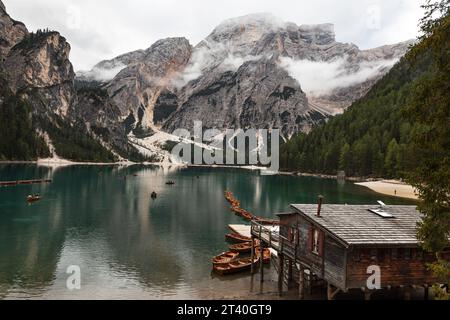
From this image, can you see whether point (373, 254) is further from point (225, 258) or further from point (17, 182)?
point (17, 182)

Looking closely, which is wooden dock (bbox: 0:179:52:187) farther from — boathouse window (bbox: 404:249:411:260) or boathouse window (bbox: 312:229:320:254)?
boathouse window (bbox: 404:249:411:260)

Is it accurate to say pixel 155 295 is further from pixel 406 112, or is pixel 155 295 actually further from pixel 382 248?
pixel 406 112

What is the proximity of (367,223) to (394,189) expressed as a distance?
10865 cm

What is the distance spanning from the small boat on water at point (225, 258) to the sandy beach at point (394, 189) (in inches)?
3156

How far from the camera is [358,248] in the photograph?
1046 inches

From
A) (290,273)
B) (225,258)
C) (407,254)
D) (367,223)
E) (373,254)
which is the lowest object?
(225,258)

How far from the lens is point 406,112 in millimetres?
17516

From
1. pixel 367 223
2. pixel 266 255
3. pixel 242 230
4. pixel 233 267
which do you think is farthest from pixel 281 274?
pixel 242 230

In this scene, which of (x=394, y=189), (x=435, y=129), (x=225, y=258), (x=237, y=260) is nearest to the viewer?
(x=435, y=129)

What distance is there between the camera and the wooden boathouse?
86.9 ft

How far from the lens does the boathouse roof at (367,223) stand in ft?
88.0

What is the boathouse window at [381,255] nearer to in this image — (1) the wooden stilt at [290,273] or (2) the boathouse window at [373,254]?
(2) the boathouse window at [373,254]

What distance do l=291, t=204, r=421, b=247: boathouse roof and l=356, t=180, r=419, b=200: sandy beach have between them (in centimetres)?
8670

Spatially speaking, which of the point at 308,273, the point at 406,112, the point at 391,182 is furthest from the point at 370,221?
the point at 391,182
